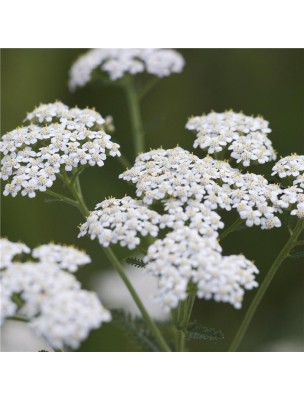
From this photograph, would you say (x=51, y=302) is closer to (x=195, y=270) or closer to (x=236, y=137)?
(x=195, y=270)

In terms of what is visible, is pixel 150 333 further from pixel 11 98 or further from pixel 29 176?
pixel 11 98

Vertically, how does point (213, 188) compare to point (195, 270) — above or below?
above

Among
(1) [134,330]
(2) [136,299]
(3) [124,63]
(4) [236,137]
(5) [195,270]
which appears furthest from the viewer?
(3) [124,63]

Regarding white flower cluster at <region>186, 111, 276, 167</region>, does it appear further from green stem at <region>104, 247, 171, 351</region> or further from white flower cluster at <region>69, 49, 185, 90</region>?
white flower cluster at <region>69, 49, 185, 90</region>

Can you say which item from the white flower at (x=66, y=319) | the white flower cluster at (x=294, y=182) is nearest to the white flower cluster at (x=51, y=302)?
the white flower at (x=66, y=319)

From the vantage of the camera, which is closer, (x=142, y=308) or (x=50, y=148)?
(x=142, y=308)

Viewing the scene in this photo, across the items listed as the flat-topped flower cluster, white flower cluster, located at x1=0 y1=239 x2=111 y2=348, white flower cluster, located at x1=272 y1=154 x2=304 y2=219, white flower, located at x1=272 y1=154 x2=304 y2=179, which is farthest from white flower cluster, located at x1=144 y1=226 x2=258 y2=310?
white flower, located at x1=272 y1=154 x2=304 y2=179

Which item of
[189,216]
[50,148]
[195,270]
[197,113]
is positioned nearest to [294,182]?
[189,216]
